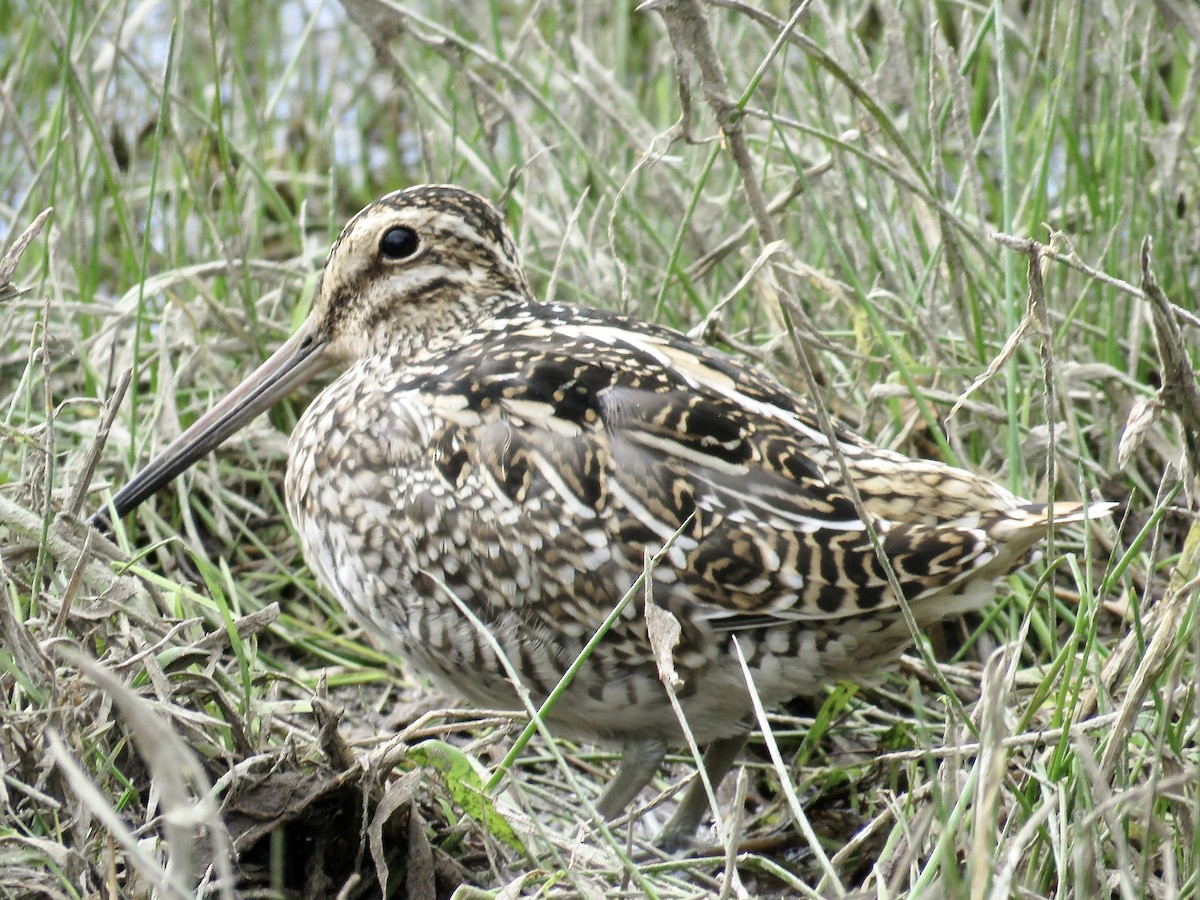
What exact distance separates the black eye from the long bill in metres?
0.25

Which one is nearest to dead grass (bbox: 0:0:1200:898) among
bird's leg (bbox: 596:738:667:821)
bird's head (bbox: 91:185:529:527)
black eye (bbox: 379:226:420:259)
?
bird's leg (bbox: 596:738:667:821)

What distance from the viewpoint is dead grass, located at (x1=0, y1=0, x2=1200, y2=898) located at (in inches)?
90.6

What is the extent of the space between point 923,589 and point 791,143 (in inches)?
72.7

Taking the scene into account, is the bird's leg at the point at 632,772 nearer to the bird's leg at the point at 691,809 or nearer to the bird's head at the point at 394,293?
the bird's leg at the point at 691,809

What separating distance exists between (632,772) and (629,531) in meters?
0.52

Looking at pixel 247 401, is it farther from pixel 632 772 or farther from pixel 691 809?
pixel 691 809

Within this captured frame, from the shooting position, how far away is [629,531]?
272cm

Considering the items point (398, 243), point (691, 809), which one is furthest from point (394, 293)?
point (691, 809)

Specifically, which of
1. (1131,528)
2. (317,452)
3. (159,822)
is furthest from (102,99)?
(1131,528)

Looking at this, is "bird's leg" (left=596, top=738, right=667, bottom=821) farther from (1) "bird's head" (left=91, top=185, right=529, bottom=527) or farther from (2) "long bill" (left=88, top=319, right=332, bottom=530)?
(2) "long bill" (left=88, top=319, right=332, bottom=530)

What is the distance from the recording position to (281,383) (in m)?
3.35

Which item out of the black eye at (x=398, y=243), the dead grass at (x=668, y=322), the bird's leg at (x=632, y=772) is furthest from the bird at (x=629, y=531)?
the black eye at (x=398, y=243)

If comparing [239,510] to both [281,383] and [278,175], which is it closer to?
[281,383]

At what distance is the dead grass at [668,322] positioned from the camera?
7.55 feet
